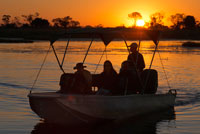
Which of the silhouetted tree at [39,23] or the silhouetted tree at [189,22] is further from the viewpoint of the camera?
the silhouetted tree at [189,22]

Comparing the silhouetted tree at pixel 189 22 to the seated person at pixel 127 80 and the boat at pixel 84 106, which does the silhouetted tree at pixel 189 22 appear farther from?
the boat at pixel 84 106

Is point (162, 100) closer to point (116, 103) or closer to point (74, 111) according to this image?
point (116, 103)

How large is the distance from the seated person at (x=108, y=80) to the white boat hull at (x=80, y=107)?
59 centimetres

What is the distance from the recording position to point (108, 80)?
1194 cm

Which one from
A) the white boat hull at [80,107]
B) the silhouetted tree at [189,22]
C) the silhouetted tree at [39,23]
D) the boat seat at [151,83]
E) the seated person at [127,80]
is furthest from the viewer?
the silhouetted tree at [189,22]

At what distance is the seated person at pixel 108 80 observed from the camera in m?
11.8

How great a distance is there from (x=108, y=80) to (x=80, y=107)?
64.5 inches

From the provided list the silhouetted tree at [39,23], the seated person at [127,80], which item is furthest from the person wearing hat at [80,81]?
the silhouetted tree at [39,23]

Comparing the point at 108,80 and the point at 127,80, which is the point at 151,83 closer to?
the point at 127,80

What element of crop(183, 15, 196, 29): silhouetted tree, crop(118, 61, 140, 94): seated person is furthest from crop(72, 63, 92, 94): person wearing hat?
crop(183, 15, 196, 29): silhouetted tree

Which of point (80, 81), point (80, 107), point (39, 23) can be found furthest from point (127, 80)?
point (39, 23)

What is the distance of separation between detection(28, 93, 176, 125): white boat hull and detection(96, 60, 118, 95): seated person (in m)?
0.59

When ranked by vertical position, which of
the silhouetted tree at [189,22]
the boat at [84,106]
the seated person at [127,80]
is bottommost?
the boat at [84,106]

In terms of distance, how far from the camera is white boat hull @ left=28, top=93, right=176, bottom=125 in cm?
1033
